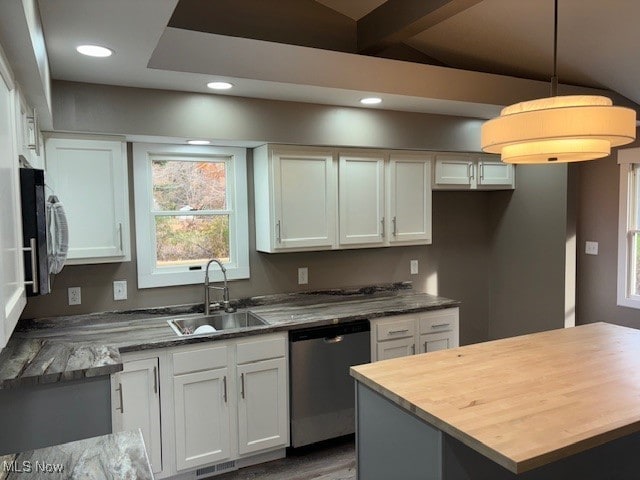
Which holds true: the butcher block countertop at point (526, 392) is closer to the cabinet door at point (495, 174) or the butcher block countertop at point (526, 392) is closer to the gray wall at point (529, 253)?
the gray wall at point (529, 253)

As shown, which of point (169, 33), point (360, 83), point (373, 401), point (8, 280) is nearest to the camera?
point (8, 280)

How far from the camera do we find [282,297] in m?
3.57

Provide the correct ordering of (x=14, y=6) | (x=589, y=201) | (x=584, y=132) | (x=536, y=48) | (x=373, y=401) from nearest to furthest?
(x=14, y=6) → (x=584, y=132) → (x=373, y=401) → (x=536, y=48) → (x=589, y=201)

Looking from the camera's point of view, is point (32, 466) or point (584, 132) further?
point (584, 132)

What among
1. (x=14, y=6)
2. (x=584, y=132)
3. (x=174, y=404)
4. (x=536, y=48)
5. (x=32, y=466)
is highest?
(x=536, y=48)

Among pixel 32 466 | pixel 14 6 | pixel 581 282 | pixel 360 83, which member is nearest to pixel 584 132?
pixel 360 83

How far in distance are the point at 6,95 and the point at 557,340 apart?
2.61 m

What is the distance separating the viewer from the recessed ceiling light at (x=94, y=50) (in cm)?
212

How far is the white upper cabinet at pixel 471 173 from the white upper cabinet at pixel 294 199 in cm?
98

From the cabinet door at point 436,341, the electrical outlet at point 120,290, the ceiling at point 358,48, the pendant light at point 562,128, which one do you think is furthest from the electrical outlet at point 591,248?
the electrical outlet at point 120,290

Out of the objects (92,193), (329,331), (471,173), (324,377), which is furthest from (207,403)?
(471,173)

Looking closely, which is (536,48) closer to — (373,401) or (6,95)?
(373,401)

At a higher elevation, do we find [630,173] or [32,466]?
[630,173]

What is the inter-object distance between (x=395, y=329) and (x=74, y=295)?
2101 millimetres
